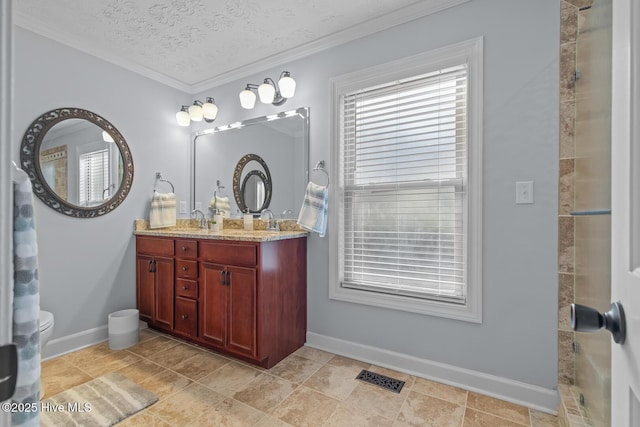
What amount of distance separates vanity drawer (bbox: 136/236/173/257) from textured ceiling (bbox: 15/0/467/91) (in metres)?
1.54

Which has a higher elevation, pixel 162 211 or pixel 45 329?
pixel 162 211

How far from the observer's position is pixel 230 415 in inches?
62.2

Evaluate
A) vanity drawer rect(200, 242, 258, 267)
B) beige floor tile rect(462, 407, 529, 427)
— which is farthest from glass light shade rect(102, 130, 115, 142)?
beige floor tile rect(462, 407, 529, 427)

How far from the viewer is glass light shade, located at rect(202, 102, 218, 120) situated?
285 cm

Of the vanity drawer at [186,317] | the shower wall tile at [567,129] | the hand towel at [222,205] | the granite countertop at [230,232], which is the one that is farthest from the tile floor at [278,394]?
the shower wall tile at [567,129]

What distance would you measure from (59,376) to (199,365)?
86cm

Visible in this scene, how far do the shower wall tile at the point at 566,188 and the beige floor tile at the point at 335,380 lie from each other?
1527mm

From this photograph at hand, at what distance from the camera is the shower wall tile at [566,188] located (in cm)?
154

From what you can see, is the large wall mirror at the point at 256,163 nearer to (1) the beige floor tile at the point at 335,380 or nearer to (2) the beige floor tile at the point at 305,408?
(1) the beige floor tile at the point at 335,380

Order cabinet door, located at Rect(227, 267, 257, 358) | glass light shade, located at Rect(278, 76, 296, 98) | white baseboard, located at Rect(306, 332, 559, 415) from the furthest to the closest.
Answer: glass light shade, located at Rect(278, 76, 296, 98)
cabinet door, located at Rect(227, 267, 257, 358)
white baseboard, located at Rect(306, 332, 559, 415)

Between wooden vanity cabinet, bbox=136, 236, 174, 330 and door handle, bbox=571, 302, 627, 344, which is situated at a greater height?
door handle, bbox=571, 302, 627, 344

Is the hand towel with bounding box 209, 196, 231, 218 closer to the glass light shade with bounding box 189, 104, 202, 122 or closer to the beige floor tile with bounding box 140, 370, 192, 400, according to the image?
the glass light shade with bounding box 189, 104, 202, 122

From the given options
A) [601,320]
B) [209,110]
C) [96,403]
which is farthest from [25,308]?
[209,110]

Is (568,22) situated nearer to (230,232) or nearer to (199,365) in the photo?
(230,232)
